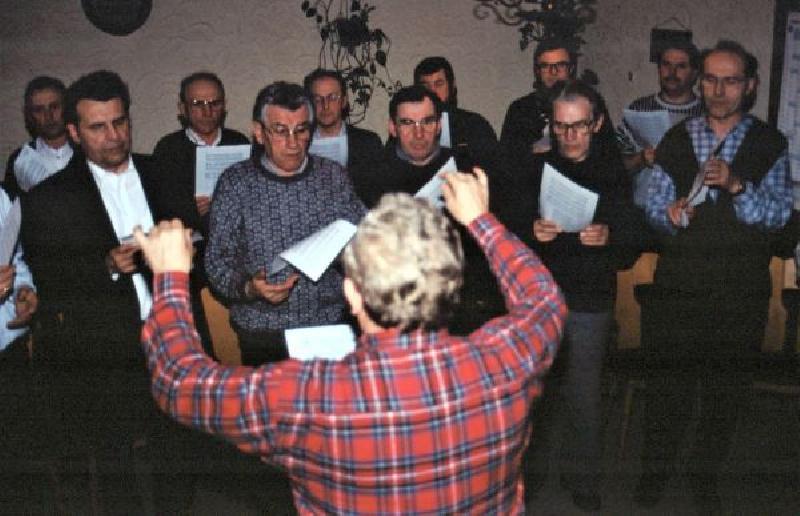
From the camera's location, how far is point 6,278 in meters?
2.39

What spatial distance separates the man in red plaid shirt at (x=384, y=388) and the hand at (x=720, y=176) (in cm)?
162

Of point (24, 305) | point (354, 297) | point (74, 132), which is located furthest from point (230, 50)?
point (354, 297)

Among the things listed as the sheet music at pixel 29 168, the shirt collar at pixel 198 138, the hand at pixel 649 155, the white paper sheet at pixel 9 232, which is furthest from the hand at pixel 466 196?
the sheet music at pixel 29 168

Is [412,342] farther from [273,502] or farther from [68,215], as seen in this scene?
[273,502]

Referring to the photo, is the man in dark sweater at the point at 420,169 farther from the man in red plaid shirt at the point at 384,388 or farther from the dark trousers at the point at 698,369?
the man in red plaid shirt at the point at 384,388

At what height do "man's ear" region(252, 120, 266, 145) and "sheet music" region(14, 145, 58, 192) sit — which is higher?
"man's ear" region(252, 120, 266, 145)

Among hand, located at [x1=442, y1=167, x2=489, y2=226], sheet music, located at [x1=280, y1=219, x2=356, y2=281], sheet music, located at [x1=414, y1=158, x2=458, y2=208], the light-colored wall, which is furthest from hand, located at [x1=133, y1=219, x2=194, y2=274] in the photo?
the light-colored wall

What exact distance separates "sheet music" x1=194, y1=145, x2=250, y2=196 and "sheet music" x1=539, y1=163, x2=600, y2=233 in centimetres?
110

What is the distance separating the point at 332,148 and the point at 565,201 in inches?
44.6

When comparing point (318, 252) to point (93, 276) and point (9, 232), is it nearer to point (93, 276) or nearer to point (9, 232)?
point (93, 276)

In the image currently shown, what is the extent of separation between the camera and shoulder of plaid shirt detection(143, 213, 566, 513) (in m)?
1.20

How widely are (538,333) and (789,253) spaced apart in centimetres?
214

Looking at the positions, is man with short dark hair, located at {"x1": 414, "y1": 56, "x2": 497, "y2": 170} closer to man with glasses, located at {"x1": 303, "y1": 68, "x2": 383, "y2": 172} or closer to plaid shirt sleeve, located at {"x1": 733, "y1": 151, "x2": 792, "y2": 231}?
man with glasses, located at {"x1": 303, "y1": 68, "x2": 383, "y2": 172}

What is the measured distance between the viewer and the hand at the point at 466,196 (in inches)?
57.0
